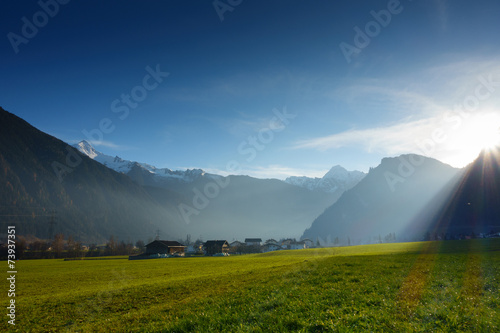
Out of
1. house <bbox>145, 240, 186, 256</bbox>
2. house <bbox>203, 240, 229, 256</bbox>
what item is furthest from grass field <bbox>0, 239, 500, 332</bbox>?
house <bbox>203, 240, 229, 256</bbox>

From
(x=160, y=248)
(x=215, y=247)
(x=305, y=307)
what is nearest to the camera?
(x=305, y=307)

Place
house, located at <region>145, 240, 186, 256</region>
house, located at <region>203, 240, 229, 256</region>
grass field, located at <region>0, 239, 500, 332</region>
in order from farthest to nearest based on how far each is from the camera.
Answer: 1. house, located at <region>203, 240, 229, 256</region>
2. house, located at <region>145, 240, 186, 256</region>
3. grass field, located at <region>0, 239, 500, 332</region>

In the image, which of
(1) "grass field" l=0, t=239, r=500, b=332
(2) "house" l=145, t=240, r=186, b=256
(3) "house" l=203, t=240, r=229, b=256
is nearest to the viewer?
(1) "grass field" l=0, t=239, r=500, b=332

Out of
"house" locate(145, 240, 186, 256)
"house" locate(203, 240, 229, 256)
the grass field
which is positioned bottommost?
"house" locate(203, 240, 229, 256)

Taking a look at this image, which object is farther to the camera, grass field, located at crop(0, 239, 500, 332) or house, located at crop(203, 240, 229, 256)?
house, located at crop(203, 240, 229, 256)

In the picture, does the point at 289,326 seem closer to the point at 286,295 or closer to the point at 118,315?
the point at 286,295

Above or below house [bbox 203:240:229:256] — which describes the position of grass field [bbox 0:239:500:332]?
above

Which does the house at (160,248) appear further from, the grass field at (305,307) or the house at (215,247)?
the grass field at (305,307)

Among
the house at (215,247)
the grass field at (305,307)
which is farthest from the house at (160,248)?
the grass field at (305,307)

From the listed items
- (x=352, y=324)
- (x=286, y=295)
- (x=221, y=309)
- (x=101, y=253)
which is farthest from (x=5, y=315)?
(x=101, y=253)

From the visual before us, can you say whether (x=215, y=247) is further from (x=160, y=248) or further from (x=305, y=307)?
(x=305, y=307)

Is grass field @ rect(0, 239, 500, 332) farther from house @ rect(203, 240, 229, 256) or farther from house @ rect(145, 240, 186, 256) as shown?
house @ rect(203, 240, 229, 256)

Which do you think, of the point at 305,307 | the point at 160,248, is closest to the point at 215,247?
the point at 160,248

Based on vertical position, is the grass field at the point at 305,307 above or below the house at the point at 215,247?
above
